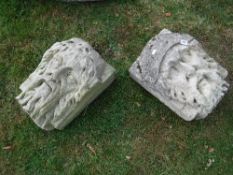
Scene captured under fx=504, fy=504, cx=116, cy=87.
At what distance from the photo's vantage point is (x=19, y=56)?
5.13m

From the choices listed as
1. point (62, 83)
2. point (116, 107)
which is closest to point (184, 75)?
point (116, 107)

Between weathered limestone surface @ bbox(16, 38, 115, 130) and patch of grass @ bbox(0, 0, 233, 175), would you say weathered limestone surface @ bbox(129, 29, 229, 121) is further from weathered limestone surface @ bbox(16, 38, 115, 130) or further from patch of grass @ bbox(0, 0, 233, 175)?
weathered limestone surface @ bbox(16, 38, 115, 130)

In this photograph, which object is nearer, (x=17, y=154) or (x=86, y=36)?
(x=17, y=154)

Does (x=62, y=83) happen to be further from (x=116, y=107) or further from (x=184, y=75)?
(x=184, y=75)

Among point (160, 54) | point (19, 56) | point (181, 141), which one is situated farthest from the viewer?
point (19, 56)

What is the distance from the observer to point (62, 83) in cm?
446

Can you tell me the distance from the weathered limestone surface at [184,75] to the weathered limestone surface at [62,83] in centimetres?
50

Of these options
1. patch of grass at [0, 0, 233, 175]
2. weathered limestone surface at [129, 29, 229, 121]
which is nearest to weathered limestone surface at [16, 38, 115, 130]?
patch of grass at [0, 0, 233, 175]

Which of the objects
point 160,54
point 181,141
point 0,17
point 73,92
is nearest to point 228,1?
point 160,54

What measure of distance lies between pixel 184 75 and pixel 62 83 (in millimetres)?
1076

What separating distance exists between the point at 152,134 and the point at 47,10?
1.72 meters

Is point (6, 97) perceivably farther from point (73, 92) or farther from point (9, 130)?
point (73, 92)

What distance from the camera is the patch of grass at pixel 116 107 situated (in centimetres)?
471

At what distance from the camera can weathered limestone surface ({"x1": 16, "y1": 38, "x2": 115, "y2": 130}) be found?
4.42m
